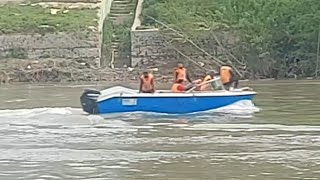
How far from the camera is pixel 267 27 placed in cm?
4097

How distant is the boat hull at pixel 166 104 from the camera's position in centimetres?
2527

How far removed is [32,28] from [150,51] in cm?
520

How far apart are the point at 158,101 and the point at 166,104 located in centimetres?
25

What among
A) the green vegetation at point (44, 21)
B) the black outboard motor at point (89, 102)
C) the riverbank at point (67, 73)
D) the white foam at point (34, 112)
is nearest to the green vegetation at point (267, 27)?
the riverbank at point (67, 73)

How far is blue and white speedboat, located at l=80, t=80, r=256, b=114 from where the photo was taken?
25266mm

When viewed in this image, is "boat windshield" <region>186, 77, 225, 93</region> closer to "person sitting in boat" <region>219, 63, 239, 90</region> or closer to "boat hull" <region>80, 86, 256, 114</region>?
"person sitting in boat" <region>219, 63, 239, 90</region>

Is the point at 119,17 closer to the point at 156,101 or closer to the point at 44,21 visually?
the point at 44,21

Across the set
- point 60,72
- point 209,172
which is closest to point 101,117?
point 209,172

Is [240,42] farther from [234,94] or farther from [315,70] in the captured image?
[234,94]

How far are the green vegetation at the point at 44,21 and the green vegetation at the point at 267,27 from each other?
143 inches

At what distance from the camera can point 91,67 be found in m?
41.4

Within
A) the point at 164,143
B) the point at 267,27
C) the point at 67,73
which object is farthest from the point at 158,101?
the point at 267,27

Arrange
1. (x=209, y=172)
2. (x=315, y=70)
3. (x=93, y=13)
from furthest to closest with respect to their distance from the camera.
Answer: (x=93, y=13) → (x=315, y=70) → (x=209, y=172)

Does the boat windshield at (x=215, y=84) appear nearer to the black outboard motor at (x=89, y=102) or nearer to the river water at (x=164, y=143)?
the river water at (x=164, y=143)
